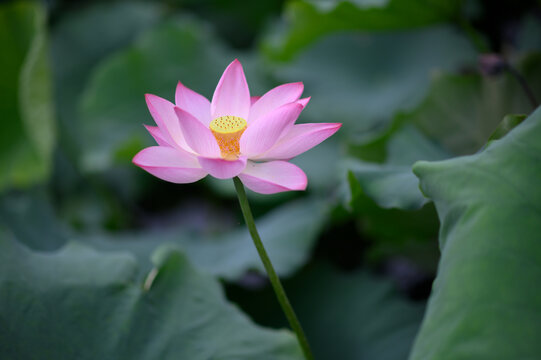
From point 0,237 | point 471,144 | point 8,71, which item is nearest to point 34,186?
point 8,71

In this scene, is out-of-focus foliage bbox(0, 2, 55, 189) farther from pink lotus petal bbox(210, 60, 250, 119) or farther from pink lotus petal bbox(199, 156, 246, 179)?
pink lotus petal bbox(199, 156, 246, 179)

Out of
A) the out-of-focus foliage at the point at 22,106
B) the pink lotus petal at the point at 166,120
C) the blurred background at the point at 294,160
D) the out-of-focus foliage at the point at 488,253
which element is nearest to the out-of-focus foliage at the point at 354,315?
the blurred background at the point at 294,160

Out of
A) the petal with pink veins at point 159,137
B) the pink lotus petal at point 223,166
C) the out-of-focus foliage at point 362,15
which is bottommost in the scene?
the out-of-focus foliage at point 362,15

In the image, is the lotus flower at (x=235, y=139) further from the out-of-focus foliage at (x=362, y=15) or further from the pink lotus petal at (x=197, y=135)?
the out-of-focus foliage at (x=362, y=15)

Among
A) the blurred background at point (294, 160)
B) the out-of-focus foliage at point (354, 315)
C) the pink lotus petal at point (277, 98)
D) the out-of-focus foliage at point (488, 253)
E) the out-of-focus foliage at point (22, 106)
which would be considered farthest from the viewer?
the out-of-focus foliage at point (22, 106)

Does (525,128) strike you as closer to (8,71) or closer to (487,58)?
(487,58)

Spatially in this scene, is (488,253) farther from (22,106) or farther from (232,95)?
(22,106)

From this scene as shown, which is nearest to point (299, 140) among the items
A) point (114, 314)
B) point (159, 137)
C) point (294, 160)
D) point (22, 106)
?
point (159, 137)
